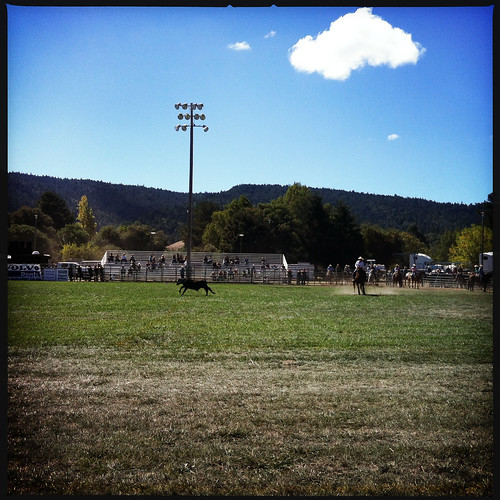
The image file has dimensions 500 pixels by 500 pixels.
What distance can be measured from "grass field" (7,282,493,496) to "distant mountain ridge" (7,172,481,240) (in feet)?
1.98

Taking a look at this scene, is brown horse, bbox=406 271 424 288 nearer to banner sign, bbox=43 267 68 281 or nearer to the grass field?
banner sign, bbox=43 267 68 281

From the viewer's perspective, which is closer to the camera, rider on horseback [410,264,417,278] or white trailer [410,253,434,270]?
white trailer [410,253,434,270]

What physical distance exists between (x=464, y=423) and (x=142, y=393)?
2421 mm

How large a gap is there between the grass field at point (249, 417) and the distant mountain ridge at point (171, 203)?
23.8 inches

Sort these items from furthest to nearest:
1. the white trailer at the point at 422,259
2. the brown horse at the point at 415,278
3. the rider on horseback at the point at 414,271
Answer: the rider on horseback at the point at 414,271
the brown horse at the point at 415,278
the white trailer at the point at 422,259

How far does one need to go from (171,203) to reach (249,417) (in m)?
96.6

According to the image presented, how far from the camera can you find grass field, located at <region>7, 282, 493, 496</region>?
2.32 m

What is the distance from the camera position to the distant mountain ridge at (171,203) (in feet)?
10.1

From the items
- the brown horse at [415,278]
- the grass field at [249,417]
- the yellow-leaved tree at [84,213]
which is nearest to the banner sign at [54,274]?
the yellow-leaved tree at [84,213]

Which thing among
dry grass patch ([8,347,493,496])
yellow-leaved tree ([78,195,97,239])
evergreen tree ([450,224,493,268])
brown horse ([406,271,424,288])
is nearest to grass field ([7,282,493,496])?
dry grass patch ([8,347,493,496])

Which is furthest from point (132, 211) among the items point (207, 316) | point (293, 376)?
point (293, 376)

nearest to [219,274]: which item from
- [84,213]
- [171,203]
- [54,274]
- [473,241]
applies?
[54,274]

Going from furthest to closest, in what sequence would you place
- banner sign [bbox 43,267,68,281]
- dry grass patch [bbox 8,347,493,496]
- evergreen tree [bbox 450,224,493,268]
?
banner sign [bbox 43,267,68,281] → evergreen tree [bbox 450,224,493,268] → dry grass patch [bbox 8,347,493,496]

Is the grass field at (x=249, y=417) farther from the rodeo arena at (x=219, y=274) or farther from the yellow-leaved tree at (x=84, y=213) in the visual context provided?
the rodeo arena at (x=219, y=274)
